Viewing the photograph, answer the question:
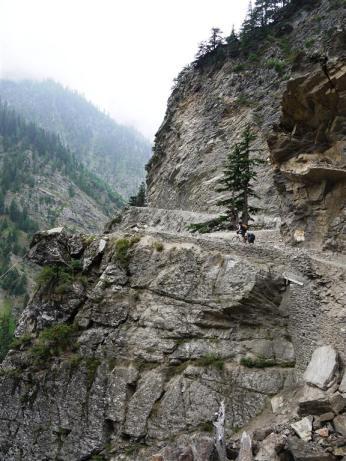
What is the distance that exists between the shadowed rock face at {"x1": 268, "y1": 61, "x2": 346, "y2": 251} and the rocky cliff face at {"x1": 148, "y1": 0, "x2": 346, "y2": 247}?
0.05 m

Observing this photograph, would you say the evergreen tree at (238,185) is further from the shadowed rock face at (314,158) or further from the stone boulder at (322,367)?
the stone boulder at (322,367)

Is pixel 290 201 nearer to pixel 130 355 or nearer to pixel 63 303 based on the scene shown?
pixel 130 355

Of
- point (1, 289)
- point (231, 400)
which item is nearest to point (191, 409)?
point (231, 400)

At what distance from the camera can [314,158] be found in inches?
848

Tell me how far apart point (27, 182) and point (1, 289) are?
67.8m

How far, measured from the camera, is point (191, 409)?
17.8 m

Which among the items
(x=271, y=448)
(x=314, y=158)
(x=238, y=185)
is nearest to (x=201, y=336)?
(x=271, y=448)

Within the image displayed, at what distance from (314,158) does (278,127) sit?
151 inches

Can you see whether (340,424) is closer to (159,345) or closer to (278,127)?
(159,345)

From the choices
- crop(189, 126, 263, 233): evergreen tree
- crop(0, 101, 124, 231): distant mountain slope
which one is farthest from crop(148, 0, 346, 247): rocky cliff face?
crop(0, 101, 124, 231): distant mountain slope

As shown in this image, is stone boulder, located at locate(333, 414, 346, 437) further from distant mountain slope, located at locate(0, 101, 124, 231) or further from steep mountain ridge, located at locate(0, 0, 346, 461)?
distant mountain slope, located at locate(0, 101, 124, 231)

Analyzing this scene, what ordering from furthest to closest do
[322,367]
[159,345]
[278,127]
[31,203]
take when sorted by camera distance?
[31,203]
[278,127]
[159,345]
[322,367]

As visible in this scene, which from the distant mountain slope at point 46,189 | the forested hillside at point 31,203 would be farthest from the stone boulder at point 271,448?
the distant mountain slope at point 46,189

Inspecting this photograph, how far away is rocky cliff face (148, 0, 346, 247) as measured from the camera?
2075 centimetres
